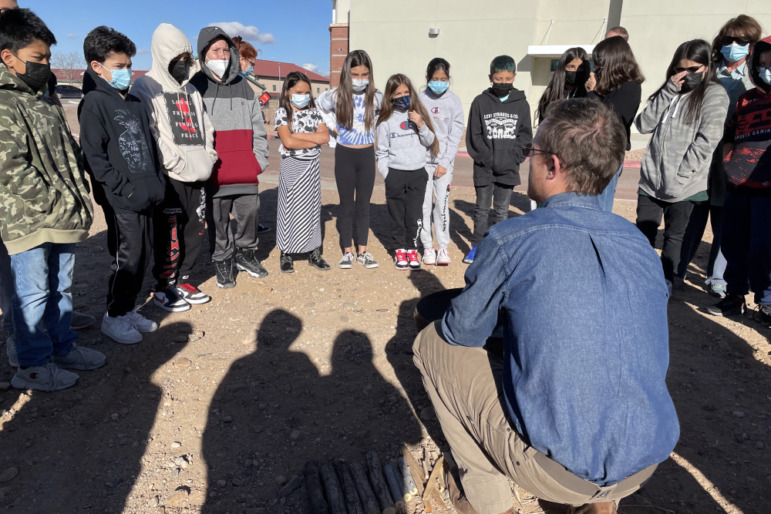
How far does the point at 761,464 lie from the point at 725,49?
3404 mm

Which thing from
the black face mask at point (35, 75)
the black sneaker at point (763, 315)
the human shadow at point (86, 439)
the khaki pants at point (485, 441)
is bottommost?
the human shadow at point (86, 439)

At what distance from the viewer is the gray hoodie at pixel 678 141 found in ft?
12.7

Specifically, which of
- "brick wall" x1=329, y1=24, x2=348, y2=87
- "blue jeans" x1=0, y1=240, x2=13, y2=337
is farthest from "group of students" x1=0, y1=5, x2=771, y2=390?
"brick wall" x1=329, y1=24, x2=348, y2=87

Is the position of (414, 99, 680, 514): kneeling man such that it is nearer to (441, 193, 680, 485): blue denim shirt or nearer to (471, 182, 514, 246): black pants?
(441, 193, 680, 485): blue denim shirt

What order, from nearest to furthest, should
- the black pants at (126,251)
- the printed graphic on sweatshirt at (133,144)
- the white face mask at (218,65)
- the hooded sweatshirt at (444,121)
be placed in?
the printed graphic on sweatshirt at (133,144) → the black pants at (126,251) → the white face mask at (218,65) → the hooded sweatshirt at (444,121)

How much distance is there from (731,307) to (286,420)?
12.0ft

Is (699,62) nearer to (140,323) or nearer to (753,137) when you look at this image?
(753,137)

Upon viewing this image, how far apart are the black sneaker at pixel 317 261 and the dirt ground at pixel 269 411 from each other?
65cm

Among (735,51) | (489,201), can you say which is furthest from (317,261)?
(735,51)

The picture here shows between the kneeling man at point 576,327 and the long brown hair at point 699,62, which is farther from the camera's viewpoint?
the long brown hair at point 699,62

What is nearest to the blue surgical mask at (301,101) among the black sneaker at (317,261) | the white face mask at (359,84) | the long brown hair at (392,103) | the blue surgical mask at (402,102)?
the white face mask at (359,84)

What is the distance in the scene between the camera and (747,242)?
406 centimetres

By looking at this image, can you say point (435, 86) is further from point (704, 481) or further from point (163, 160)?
point (704, 481)

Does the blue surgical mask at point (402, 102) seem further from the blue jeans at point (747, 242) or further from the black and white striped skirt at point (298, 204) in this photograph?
the blue jeans at point (747, 242)
